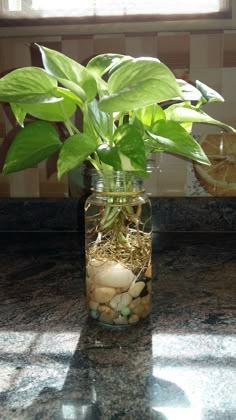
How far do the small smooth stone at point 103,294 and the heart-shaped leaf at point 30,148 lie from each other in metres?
0.19

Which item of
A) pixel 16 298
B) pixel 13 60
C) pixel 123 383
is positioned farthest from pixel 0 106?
pixel 123 383

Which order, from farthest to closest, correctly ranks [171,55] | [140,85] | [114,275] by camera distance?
[171,55]
[114,275]
[140,85]

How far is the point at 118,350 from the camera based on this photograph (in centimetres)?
56

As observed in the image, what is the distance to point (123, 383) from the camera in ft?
1.61

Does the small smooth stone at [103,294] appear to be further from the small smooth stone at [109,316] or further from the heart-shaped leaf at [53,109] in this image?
the heart-shaped leaf at [53,109]

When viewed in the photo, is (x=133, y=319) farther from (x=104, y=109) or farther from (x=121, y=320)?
(x=104, y=109)

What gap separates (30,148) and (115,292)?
214mm

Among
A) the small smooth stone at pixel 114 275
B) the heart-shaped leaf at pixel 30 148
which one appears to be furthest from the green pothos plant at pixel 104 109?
the small smooth stone at pixel 114 275

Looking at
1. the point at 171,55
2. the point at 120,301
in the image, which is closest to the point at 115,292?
the point at 120,301

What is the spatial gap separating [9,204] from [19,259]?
246 mm

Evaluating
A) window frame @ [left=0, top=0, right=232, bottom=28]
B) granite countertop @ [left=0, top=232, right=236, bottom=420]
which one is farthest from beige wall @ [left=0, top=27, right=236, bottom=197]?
granite countertop @ [left=0, top=232, right=236, bottom=420]

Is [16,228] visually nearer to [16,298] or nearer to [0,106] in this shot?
[0,106]

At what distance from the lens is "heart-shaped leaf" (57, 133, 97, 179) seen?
49 centimetres

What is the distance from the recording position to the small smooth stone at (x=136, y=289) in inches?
23.6
